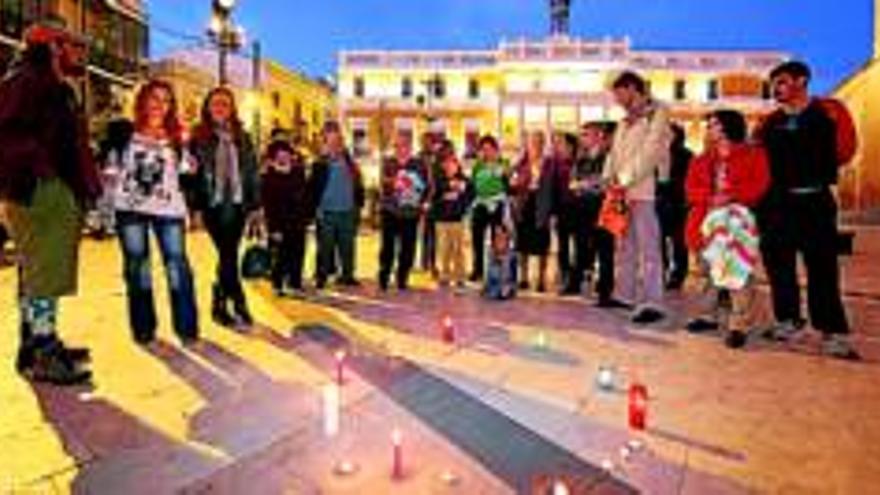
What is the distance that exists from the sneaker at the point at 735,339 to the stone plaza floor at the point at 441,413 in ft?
0.23

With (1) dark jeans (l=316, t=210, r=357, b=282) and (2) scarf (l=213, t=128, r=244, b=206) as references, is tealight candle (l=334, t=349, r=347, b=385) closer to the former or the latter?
(2) scarf (l=213, t=128, r=244, b=206)

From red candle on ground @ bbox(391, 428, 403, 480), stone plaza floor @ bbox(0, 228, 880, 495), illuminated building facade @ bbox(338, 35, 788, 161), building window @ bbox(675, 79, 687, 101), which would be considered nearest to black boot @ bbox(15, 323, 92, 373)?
stone plaza floor @ bbox(0, 228, 880, 495)

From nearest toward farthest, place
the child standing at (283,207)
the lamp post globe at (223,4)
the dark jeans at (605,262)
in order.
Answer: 1. the dark jeans at (605,262)
2. the child standing at (283,207)
3. the lamp post globe at (223,4)

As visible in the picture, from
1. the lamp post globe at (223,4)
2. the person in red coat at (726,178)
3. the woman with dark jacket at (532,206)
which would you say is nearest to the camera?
the person in red coat at (726,178)

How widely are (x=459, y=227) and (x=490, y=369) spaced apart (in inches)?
242

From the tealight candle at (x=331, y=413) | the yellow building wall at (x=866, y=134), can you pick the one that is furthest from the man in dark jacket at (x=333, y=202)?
the yellow building wall at (x=866, y=134)

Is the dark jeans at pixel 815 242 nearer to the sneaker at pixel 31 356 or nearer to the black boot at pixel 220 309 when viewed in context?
the black boot at pixel 220 309

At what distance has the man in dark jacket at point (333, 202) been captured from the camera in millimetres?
14094

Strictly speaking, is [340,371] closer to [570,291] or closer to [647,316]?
[647,316]

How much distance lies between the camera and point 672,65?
8662cm

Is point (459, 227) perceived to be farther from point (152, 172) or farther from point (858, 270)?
point (858, 270)

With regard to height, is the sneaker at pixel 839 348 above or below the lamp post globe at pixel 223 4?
below

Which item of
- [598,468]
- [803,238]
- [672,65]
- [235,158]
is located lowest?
[598,468]

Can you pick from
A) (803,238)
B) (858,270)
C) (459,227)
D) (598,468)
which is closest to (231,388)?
(598,468)
